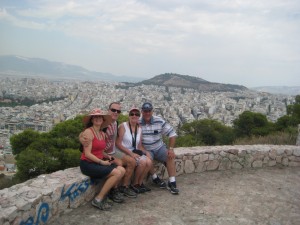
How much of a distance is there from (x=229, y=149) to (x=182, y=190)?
174cm

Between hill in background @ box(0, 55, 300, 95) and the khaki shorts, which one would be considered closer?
the khaki shorts

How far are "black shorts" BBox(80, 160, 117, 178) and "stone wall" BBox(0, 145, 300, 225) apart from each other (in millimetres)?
118

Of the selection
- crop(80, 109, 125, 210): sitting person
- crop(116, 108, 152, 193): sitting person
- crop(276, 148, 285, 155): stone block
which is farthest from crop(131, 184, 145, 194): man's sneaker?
Result: crop(276, 148, 285, 155): stone block

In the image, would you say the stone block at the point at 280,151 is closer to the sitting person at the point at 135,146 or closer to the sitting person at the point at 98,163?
the sitting person at the point at 135,146

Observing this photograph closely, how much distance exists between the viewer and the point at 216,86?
77562 millimetres

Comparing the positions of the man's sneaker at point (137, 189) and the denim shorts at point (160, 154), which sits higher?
the denim shorts at point (160, 154)

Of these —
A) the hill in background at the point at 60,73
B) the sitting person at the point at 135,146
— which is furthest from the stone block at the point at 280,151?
the hill in background at the point at 60,73

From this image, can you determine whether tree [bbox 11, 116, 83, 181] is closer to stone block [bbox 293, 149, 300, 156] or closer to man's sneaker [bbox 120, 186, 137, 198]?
man's sneaker [bbox 120, 186, 137, 198]

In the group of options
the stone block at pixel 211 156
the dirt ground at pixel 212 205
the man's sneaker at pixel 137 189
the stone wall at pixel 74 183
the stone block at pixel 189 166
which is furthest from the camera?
the stone block at pixel 211 156

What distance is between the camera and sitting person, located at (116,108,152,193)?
176 inches

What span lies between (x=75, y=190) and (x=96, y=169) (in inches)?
14.1

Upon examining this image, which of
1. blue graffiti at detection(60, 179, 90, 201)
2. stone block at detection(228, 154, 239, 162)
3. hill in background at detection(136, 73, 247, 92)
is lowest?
blue graffiti at detection(60, 179, 90, 201)

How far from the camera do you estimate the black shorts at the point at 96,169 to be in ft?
13.0

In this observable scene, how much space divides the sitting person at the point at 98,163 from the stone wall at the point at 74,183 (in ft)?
0.64
